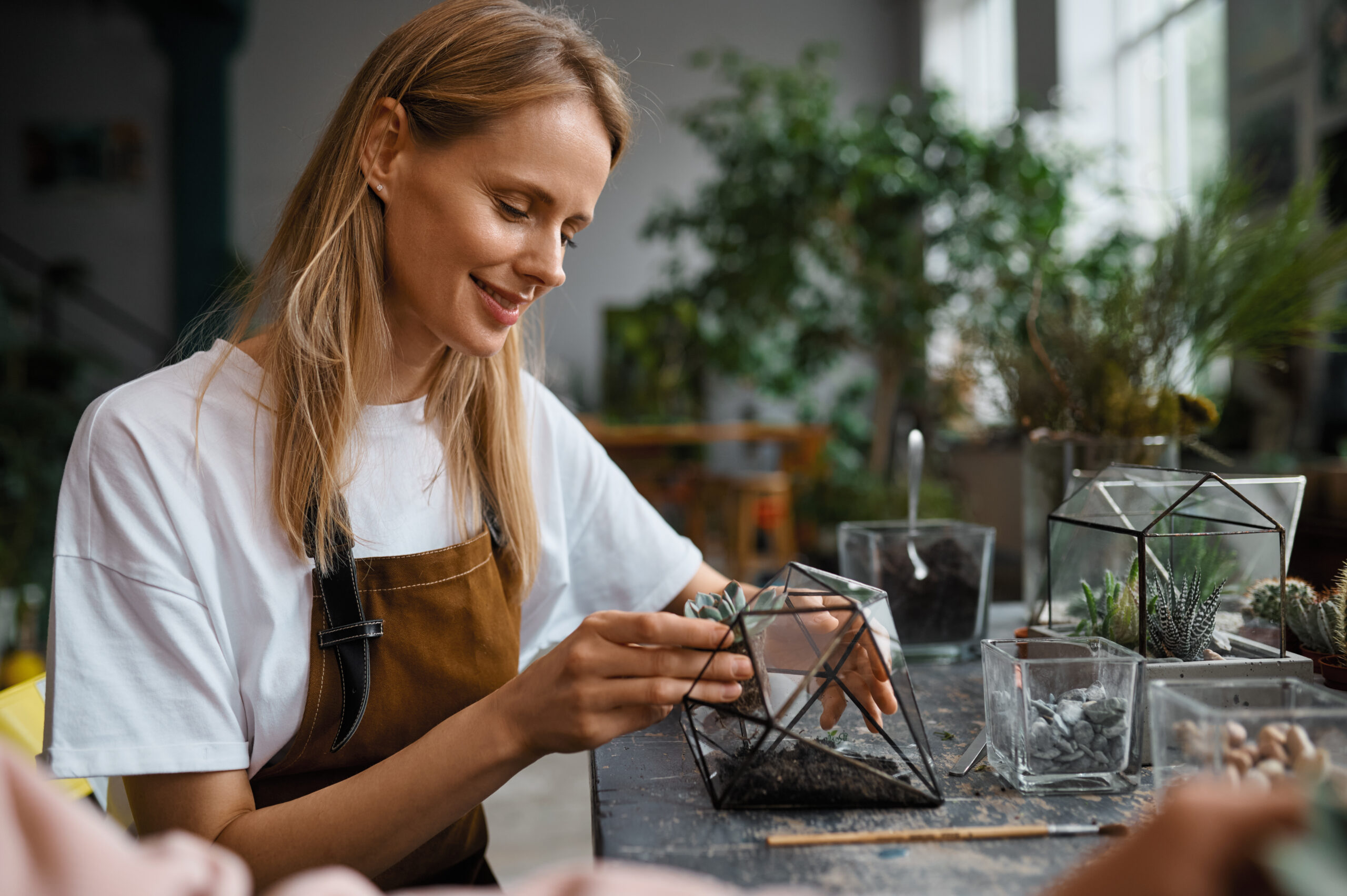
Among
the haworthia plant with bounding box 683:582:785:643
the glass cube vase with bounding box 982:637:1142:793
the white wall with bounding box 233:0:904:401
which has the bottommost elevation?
the glass cube vase with bounding box 982:637:1142:793

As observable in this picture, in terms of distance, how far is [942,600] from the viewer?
111 cm

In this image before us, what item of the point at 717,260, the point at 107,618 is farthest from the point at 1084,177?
the point at 107,618

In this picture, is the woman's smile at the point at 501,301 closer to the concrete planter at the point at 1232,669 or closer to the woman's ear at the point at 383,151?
the woman's ear at the point at 383,151

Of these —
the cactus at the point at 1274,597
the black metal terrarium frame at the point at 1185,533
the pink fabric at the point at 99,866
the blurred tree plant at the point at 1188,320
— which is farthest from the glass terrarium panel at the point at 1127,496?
the pink fabric at the point at 99,866

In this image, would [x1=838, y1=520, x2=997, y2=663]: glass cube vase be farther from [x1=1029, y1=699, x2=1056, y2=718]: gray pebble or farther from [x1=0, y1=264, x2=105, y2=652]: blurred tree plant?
[x1=0, y1=264, x2=105, y2=652]: blurred tree plant

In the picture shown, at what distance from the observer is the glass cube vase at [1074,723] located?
698 mm

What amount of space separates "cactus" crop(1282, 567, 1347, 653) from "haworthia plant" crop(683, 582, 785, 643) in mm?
483

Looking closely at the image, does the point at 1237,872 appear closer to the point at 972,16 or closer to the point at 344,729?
the point at 344,729

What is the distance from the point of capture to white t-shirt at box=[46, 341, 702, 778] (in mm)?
739

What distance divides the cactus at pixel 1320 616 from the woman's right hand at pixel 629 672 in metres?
0.53

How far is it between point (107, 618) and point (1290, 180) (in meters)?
4.17

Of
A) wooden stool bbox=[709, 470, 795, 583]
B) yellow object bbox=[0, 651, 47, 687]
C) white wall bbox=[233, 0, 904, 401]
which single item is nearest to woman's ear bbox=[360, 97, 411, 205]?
yellow object bbox=[0, 651, 47, 687]

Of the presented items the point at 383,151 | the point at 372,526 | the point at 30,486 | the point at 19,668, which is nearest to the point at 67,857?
the point at 372,526

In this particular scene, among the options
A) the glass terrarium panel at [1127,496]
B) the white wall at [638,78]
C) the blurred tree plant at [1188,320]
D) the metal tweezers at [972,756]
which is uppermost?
the white wall at [638,78]
